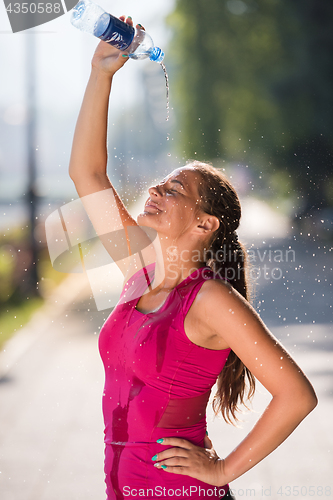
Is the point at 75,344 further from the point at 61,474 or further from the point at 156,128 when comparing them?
the point at 156,128

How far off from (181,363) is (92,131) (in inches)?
36.8

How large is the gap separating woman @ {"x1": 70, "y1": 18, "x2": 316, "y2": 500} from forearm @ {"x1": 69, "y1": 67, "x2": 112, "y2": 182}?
4 cm

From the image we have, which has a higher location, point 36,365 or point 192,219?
point 192,219

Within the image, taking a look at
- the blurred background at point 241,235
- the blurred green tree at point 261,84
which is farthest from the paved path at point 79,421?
the blurred green tree at point 261,84

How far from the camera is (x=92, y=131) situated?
6.97ft

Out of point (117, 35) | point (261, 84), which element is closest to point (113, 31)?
point (117, 35)

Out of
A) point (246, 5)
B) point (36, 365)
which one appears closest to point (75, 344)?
point (36, 365)

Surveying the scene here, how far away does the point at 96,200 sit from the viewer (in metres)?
2.18

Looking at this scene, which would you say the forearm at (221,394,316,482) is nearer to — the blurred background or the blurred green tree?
the blurred background

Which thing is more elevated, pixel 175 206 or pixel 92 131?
pixel 92 131

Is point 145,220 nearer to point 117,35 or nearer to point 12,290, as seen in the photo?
point 117,35

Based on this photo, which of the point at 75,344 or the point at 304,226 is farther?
the point at 304,226

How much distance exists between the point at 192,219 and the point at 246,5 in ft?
79.9

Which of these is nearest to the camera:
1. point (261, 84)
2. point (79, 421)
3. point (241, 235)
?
point (79, 421)
